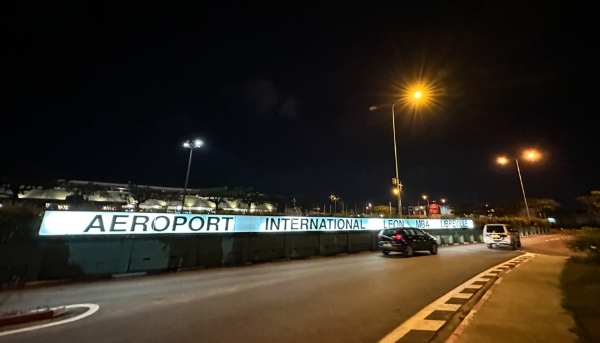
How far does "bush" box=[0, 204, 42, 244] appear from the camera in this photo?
8.73 m

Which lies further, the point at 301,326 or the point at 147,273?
the point at 147,273

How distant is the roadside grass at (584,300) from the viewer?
14.5ft

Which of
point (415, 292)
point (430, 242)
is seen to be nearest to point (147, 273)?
point (415, 292)

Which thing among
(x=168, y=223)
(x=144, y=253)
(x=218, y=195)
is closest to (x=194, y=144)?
(x=168, y=223)

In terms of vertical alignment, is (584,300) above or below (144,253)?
below

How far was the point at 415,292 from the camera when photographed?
304 inches

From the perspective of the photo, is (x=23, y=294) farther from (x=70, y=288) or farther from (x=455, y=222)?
(x=455, y=222)

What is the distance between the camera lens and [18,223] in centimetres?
898

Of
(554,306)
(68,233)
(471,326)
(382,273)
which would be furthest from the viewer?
(382,273)

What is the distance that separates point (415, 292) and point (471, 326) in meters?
2.85

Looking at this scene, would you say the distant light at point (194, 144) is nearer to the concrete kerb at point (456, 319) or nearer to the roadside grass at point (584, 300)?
the concrete kerb at point (456, 319)

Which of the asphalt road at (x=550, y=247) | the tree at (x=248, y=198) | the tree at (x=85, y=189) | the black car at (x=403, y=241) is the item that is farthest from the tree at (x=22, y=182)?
the asphalt road at (x=550, y=247)

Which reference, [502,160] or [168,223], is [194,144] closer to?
[168,223]

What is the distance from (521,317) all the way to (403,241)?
1133cm
